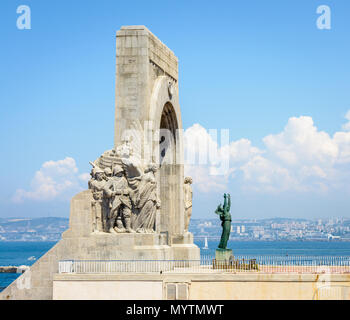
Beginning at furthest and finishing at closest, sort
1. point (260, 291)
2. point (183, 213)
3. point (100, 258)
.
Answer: point (183, 213) → point (100, 258) → point (260, 291)

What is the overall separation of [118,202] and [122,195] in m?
0.32

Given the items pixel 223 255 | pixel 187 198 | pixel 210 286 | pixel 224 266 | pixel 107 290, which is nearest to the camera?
pixel 210 286

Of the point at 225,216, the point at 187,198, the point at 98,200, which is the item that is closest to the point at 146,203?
the point at 98,200

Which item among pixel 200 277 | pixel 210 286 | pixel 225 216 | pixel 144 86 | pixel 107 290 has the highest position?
pixel 144 86

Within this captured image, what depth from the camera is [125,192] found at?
2792 cm

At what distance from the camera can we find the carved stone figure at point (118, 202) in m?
27.7

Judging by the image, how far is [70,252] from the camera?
90.9ft

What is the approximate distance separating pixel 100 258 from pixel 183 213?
8599 mm

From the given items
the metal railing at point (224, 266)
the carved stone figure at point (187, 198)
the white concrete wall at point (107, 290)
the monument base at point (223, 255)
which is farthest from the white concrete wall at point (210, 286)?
the carved stone figure at point (187, 198)

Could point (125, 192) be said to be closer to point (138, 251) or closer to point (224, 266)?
point (138, 251)

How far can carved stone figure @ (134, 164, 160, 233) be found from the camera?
92.1 feet

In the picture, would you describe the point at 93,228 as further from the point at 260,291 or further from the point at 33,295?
the point at 260,291

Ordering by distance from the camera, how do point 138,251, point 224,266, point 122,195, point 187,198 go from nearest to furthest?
point 138,251 < point 122,195 < point 224,266 < point 187,198
